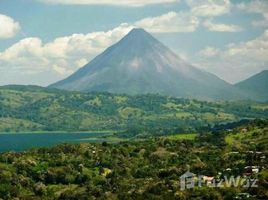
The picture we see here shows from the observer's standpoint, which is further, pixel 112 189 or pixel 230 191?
pixel 112 189

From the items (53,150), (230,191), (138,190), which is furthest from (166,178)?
(53,150)

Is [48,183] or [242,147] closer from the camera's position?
[48,183]

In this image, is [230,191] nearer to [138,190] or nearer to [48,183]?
[138,190]

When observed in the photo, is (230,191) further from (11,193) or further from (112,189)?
(11,193)

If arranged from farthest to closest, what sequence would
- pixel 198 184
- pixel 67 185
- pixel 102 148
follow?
pixel 102 148 < pixel 67 185 < pixel 198 184

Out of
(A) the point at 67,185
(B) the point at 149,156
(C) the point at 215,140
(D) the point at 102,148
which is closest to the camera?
(A) the point at 67,185

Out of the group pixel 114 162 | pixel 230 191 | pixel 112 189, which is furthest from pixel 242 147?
pixel 230 191
